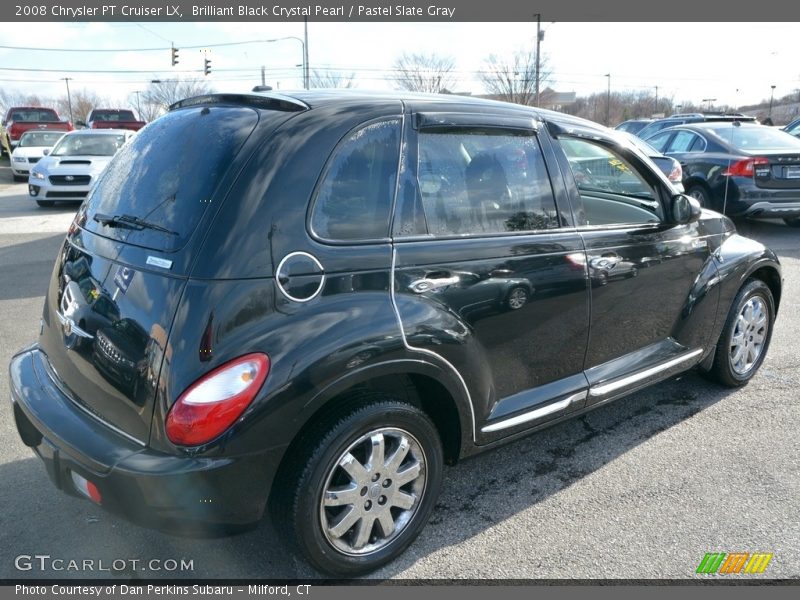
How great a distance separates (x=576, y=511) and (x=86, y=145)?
13.7 m

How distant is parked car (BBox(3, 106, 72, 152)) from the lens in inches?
1007

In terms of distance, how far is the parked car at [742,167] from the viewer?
9766 mm

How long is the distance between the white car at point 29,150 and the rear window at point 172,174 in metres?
18.7

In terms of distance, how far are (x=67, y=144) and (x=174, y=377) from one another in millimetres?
13660

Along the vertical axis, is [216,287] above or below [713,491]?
above

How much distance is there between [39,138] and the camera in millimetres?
20141

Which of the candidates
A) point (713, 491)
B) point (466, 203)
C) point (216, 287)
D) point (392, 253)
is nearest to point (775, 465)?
point (713, 491)

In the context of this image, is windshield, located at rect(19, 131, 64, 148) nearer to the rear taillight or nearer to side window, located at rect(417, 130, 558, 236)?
the rear taillight

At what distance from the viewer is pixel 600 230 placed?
341cm

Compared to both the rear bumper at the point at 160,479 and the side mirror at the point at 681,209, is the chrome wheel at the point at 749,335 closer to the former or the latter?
the side mirror at the point at 681,209

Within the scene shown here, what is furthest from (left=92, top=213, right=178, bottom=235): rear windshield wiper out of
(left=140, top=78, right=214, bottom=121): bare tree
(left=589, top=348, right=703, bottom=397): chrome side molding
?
(left=140, top=78, right=214, bottom=121): bare tree

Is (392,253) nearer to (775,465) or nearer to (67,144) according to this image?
(775,465)

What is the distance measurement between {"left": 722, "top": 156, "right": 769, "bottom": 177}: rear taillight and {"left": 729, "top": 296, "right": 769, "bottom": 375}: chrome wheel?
19.2 feet

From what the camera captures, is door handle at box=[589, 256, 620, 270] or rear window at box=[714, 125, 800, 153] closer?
door handle at box=[589, 256, 620, 270]
